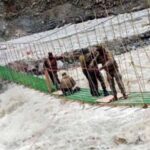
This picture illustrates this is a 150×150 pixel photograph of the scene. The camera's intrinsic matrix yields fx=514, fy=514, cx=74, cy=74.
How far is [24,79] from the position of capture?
18484 millimetres

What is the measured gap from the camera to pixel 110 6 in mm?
35125

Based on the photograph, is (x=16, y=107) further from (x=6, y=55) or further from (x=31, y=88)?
(x=6, y=55)

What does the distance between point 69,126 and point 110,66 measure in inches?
66.1

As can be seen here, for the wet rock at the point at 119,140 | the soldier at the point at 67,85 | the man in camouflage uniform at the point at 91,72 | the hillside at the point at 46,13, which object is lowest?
the wet rock at the point at 119,140

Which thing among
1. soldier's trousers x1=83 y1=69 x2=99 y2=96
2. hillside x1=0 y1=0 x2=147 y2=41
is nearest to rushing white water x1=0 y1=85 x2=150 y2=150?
soldier's trousers x1=83 y1=69 x2=99 y2=96

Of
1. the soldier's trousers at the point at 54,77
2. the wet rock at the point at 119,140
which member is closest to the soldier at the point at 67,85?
the soldier's trousers at the point at 54,77

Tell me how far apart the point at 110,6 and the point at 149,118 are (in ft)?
85.0

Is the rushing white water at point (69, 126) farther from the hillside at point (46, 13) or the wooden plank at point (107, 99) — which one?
the hillside at point (46, 13)

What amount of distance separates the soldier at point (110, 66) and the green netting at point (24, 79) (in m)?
4.34

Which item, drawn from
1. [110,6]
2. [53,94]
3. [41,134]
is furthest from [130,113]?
[110,6]

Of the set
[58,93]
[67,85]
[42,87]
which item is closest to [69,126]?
[67,85]

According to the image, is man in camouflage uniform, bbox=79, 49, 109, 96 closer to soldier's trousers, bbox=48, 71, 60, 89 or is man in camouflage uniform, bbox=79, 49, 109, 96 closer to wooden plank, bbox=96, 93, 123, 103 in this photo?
wooden plank, bbox=96, 93, 123, 103

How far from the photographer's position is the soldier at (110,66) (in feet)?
37.2

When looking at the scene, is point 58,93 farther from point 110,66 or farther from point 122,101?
point 110,66
